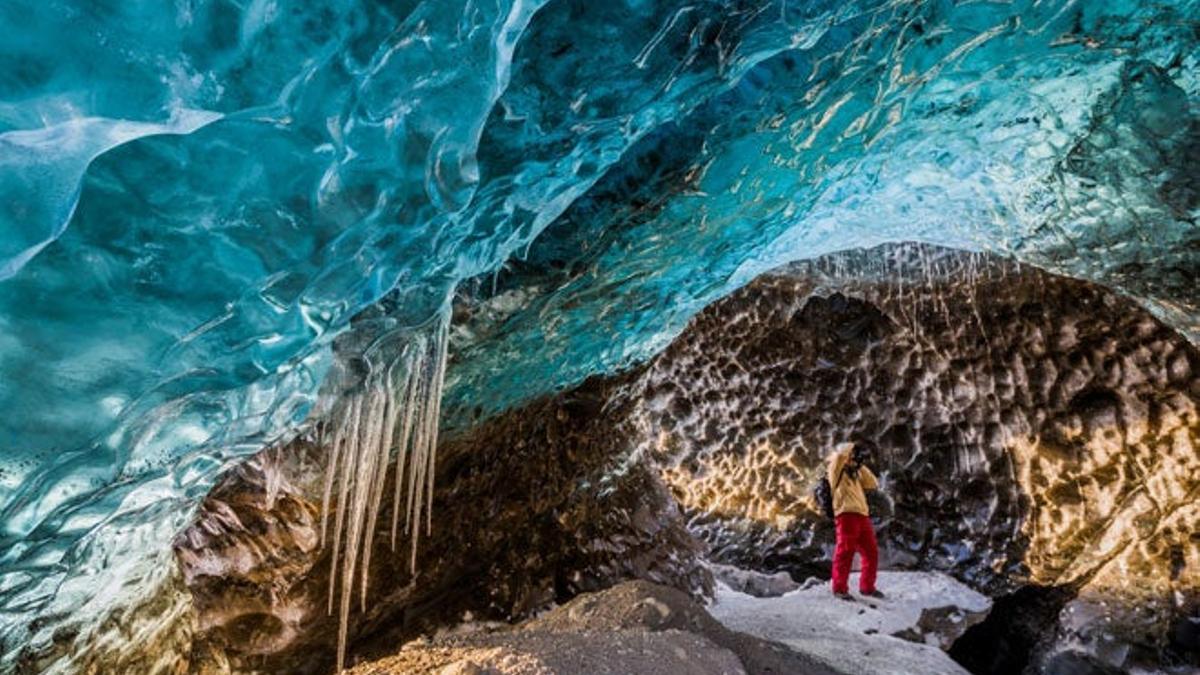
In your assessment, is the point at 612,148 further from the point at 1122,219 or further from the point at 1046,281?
the point at 1046,281

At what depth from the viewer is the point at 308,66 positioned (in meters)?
1.90

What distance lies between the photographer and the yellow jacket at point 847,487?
5043 mm

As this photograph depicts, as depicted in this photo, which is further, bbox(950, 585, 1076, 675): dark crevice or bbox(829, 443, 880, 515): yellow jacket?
bbox(829, 443, 880, 515): yellow jacket

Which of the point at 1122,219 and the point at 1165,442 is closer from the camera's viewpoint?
the point at 1122,219

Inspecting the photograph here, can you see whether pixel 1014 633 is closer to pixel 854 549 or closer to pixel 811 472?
pixel 854 549

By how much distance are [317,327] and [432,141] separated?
0.93 meters

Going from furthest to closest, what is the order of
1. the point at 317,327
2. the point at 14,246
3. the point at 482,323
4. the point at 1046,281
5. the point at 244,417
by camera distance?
the point at 1046,281 → the point at 482,323 → the point at 244,417 → the point at 317,327 → the point at 14,246

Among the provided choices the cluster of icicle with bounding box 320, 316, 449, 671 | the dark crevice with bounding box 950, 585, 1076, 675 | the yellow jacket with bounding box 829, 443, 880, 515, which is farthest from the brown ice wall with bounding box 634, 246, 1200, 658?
the cluster of icicle with bounding box 320, 316, 449, 671

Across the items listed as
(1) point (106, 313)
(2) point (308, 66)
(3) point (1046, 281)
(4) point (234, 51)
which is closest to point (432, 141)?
(2) point (308, 66)

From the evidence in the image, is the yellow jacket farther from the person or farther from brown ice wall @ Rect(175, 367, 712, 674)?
brown ice wall @ Rect(175, 367, 712, 674)

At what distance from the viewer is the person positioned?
505cm

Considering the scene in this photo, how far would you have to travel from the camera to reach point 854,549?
5.30m

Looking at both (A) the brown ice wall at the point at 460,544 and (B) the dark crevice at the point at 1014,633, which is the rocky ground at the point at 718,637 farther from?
(A) the brown ice wall at the point at 460,544

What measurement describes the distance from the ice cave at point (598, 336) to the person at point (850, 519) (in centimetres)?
3
